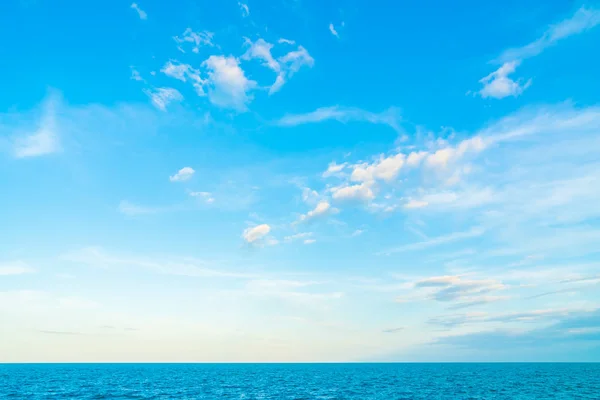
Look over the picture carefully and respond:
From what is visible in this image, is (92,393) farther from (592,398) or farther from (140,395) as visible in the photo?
(592,398)

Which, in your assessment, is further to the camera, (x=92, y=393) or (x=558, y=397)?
(x=92, y=393)

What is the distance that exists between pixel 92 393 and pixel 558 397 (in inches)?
3778

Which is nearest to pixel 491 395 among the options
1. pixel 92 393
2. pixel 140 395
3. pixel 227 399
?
pixel 227 399

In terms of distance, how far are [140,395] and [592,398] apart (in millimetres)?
89631

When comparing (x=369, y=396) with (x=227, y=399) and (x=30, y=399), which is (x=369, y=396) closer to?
(x=227, y=399)

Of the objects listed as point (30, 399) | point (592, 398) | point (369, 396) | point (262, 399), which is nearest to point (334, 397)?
point (369, 396)

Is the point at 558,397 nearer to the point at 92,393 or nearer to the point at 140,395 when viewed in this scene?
the point at 140,395

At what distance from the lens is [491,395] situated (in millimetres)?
82500

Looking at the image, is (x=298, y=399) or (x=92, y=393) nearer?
(x=298, y=399)

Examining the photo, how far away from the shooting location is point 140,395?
82.0 m

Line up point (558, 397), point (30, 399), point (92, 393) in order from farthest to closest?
1. point (92, 393)
2. point (558, 397)
3. point (30, 399)

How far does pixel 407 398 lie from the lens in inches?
3056

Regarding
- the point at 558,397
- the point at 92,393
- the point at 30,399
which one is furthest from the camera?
the point at 92,393

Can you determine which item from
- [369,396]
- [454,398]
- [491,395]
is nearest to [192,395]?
[369,396]
